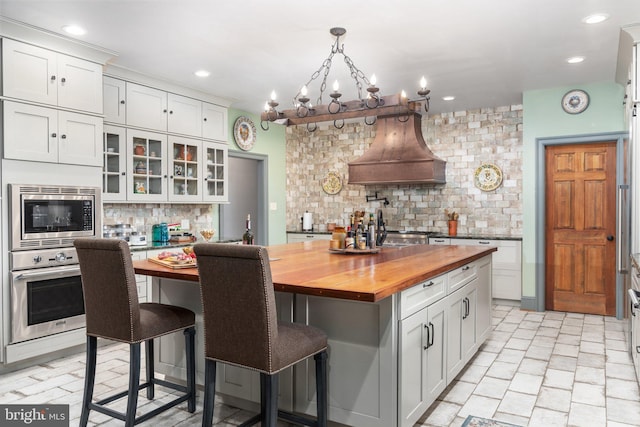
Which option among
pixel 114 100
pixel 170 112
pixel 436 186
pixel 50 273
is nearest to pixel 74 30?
pixel 114 100

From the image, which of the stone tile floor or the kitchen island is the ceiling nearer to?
the kitchen island

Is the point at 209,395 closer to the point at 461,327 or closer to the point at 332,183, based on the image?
the point at 461,327

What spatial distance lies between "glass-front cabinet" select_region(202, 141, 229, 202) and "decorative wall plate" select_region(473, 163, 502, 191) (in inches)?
133

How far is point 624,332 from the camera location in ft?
15.0

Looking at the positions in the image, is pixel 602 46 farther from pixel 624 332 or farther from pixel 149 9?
pixel 149 9

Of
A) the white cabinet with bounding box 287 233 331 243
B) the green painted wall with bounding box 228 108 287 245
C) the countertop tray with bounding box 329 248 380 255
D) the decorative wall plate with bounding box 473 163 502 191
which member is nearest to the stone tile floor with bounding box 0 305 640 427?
the countertop tray with bounding box 329 248 380 255

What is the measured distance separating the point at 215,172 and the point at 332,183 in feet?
7.67

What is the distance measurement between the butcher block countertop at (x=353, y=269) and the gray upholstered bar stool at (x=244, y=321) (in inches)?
10.9

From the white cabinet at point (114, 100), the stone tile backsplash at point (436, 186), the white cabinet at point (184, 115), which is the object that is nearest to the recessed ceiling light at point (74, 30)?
the white cabinet at point (114, 100)

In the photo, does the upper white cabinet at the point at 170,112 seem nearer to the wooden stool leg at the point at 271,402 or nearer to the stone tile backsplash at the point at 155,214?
the stone tile backsplash at the point at 155,214

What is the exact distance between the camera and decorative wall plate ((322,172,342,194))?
750 centimetres

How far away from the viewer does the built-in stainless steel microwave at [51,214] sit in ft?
11.4

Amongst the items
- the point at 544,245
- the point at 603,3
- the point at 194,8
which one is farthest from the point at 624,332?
the point at 194,8

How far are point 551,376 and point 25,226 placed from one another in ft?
13.4
